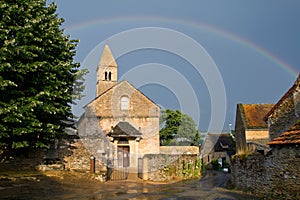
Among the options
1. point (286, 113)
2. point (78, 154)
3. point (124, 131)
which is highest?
point (286, 113)

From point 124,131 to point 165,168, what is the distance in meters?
7.06

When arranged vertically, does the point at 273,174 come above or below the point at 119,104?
below

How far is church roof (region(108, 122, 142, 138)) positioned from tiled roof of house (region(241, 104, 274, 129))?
11410 millimetres

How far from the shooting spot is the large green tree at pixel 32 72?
14758 millimetres

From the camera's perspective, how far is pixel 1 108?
13898 mm

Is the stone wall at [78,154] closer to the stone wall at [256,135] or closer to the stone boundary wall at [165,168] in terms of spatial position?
the stone boundary wall at [165,168]

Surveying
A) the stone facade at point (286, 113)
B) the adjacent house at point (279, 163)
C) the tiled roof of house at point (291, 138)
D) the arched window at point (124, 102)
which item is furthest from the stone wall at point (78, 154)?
the tiled roof of house at point (291, 138)

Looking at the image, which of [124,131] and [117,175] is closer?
[117,175]

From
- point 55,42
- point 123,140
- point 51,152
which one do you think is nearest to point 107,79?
point 123,140

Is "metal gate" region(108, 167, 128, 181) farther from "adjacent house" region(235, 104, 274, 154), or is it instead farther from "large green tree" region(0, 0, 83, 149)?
"adjacent house" region(235, 104, 274, 154)

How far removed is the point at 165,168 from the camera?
24.5 m

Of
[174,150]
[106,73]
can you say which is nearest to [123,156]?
[174,150]

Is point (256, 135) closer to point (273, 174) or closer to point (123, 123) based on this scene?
point (123, 123)

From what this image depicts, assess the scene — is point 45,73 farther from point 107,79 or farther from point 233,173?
point 107,79
